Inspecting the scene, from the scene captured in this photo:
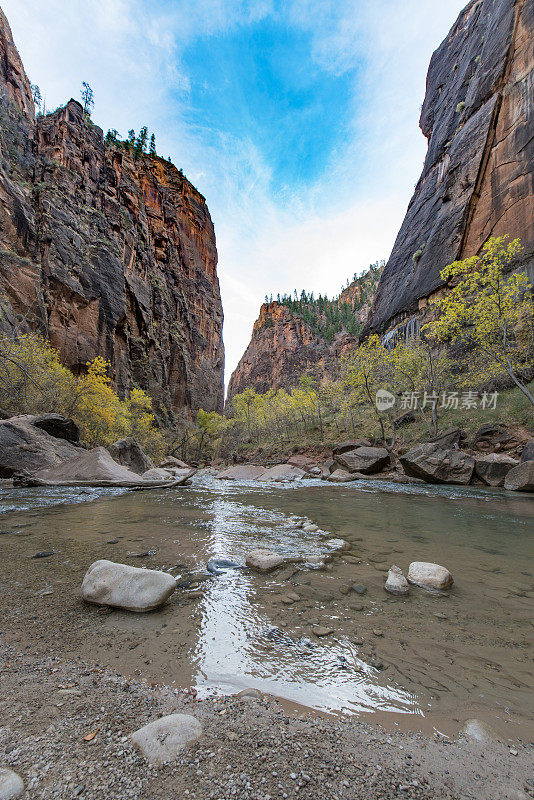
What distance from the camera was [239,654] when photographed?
258 cm

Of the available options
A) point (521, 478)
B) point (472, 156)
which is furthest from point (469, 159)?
point (521, 478)

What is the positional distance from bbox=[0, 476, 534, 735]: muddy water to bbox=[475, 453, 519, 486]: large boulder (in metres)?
8.58

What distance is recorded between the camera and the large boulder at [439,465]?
48.5 feet

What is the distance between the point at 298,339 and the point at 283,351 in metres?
7.08

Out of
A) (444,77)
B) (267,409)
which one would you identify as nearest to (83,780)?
(267,409)

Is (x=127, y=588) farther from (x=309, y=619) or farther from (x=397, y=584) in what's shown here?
(x=397, y=584)

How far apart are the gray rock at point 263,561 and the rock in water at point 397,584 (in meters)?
1.51

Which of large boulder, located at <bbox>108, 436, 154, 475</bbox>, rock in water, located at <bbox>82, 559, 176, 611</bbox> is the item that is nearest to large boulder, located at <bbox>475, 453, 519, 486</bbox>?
rock in water, located at <bbox>82, 559, 176, 611</bbox>

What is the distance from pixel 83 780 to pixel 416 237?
156 feet

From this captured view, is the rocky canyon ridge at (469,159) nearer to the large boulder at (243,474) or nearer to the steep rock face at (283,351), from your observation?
the large boulder at (243,474)

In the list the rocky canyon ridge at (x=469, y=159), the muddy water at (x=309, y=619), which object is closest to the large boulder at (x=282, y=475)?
the muddy water at (x=309, y=619)

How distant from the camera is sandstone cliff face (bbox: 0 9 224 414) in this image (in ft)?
105

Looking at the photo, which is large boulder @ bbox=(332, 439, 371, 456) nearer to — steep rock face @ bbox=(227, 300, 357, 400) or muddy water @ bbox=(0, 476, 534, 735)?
muddy water @ bbox=(0, 476, 534, 735)

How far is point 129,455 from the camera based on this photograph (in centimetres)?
2006
